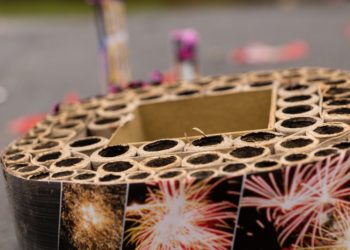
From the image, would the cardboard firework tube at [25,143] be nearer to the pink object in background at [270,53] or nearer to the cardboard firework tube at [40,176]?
the cardboard firework tube at [40,176]

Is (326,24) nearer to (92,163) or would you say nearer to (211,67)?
(211,67)

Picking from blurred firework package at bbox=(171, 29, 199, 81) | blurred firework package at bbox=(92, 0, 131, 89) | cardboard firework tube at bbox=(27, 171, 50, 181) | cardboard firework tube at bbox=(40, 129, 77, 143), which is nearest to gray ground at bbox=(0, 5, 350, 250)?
blurred firework package at bbox=(92, 0, 131, 89)

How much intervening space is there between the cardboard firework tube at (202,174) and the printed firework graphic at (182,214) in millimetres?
20

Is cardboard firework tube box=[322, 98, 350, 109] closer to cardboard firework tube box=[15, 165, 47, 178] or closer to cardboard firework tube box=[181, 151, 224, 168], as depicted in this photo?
cardboard firework tube box=[181, 151, 224, 168]

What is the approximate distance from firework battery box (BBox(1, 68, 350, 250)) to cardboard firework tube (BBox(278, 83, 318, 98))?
22cm

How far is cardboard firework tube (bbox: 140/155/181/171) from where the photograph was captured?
2.47 m

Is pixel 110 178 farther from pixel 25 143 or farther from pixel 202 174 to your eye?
pixel 25 143

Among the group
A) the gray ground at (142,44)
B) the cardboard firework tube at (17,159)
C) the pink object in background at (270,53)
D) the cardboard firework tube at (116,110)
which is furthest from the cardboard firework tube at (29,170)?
the pink object in background at (270,53)

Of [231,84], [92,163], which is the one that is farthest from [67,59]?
[92,163]

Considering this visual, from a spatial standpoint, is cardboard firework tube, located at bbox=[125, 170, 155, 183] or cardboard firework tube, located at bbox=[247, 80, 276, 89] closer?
cardboard firework tube, located at bbox=[125, 170, 155, 183]

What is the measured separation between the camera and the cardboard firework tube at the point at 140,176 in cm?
235

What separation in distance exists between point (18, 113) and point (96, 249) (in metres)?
5.20

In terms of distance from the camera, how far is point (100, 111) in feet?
11.6

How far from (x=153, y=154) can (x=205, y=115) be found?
929mm
